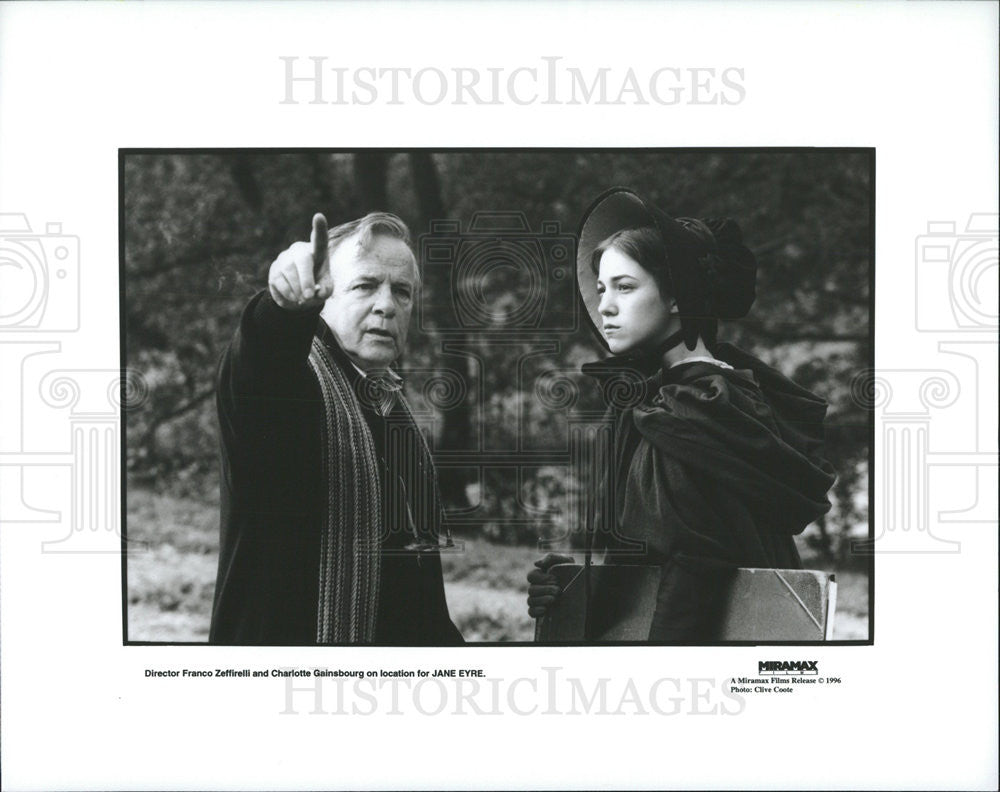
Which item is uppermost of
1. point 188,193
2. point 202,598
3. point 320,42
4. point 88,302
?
point 320,42

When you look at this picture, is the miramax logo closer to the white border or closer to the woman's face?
the white border

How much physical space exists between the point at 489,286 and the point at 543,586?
0.99m

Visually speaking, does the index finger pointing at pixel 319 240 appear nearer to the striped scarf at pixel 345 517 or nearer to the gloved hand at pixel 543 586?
the striped scarf at pixel 345 517

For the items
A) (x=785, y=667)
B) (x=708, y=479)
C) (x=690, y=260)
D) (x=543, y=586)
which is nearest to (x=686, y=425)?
(x=708, y=479)

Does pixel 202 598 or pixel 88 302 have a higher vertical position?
pixel 88 302

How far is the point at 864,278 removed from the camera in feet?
14.0

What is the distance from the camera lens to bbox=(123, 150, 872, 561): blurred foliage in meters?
4.21

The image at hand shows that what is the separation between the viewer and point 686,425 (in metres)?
4.14

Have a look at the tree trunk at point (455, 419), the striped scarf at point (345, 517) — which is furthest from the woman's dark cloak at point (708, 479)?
the striped scarf at point (345, 517)

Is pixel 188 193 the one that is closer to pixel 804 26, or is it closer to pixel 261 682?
pixel 261 682

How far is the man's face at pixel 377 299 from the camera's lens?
422cm

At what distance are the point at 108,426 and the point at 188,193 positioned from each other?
31.6 inches

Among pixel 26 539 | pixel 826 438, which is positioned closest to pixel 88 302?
pixel 26 539

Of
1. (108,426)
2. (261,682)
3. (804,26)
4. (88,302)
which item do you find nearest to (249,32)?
(88,302)
